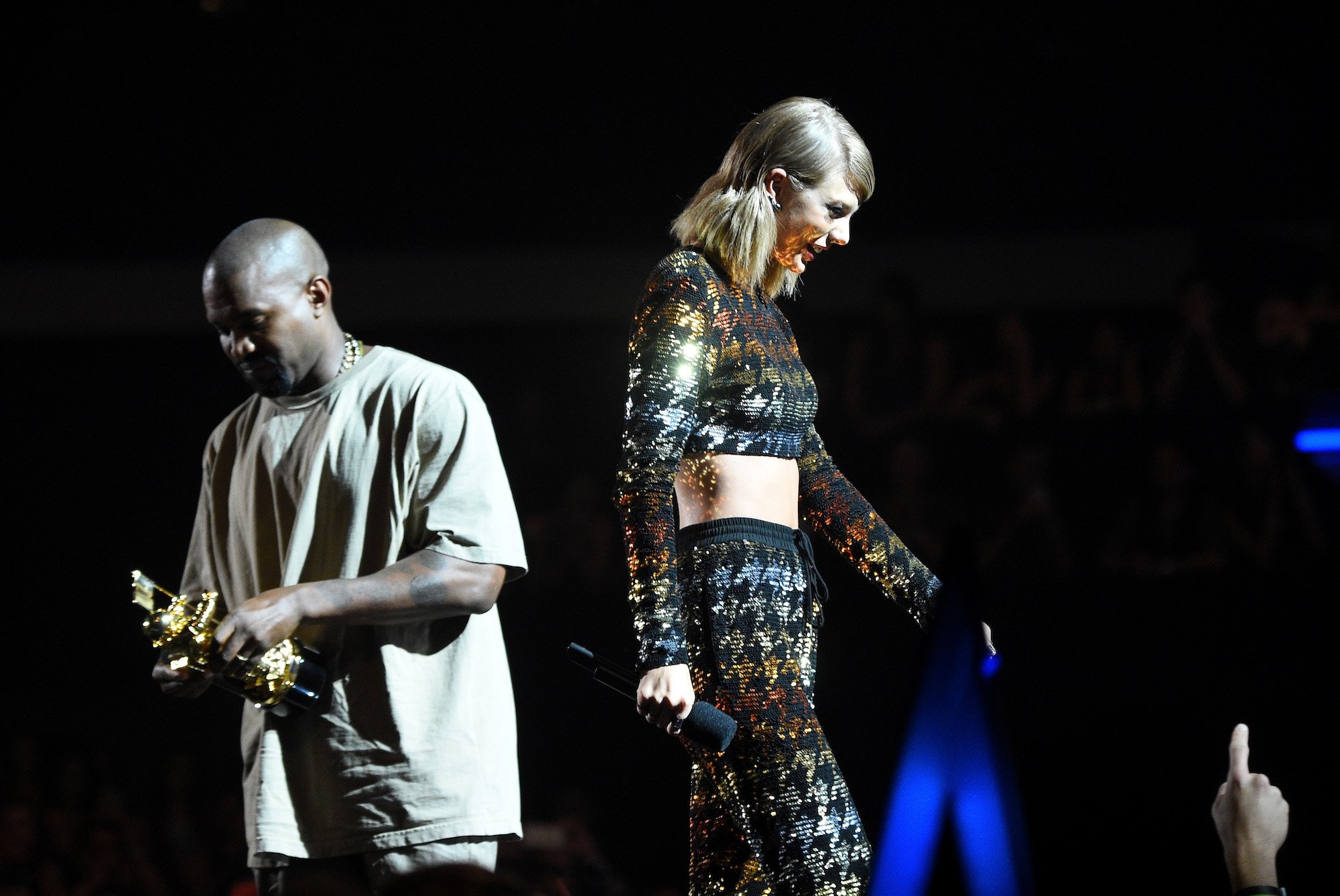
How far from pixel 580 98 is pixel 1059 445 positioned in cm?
206

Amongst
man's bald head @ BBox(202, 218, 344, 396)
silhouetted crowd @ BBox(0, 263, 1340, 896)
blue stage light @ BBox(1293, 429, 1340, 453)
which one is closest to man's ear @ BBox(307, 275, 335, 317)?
man's bald head @ BBox(202, 218, 344, 396)

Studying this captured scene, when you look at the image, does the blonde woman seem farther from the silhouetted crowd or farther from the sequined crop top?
the silhouetted crowd

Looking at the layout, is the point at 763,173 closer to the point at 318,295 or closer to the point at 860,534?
the point at 860,534

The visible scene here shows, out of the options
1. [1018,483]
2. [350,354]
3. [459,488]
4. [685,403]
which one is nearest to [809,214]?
[685,403]

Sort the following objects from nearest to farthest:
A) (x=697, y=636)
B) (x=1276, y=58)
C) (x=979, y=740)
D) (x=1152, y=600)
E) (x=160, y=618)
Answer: (x=979, y=740)
(x=697, y=636)
(x=160, y=618)
(x=1152, y=600)
(x=1276, y=58)

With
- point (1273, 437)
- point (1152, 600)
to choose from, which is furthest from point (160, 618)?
point (1273, 437)

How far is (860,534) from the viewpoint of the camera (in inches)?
85.7

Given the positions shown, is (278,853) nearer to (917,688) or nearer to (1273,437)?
(917,688)

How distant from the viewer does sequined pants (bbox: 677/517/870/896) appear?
1.80m

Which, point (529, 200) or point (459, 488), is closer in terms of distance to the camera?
point (459, 488)

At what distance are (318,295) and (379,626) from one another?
542 mm

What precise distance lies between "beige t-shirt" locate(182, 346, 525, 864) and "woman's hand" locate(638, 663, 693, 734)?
37 cm

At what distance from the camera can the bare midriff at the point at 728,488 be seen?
1.93m

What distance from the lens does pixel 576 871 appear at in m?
3.74
